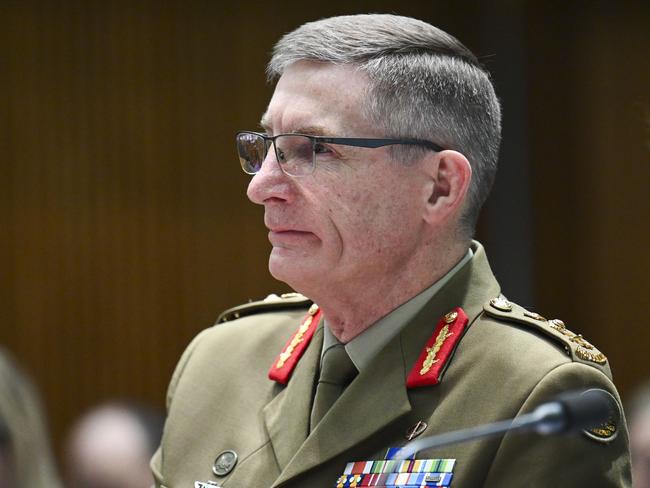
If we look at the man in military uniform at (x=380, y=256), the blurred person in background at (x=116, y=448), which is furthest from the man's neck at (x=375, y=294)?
the blurred person in background at (x=116, y=448)

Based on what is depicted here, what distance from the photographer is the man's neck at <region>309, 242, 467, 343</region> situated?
201cm

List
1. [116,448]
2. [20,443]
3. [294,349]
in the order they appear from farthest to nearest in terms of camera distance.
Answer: [116,448], [20,443], [294,349]

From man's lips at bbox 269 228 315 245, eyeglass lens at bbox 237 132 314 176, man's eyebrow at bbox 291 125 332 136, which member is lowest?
man's lips at bbox 269 228 315 245

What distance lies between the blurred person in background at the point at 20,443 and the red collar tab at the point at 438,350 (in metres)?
0.91

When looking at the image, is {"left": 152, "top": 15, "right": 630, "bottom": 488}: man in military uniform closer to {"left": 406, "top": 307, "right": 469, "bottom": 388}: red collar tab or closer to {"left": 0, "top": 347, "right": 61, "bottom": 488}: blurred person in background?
{"left": 406, "top": 307, "right": 469, "bottom": 388}: red collar tab

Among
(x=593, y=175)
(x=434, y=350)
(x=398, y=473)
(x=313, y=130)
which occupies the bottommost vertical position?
(x=593, y=175)

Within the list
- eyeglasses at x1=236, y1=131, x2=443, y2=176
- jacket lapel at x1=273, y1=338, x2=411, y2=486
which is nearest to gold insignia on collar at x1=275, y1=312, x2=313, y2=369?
jacket lapel at x1=273, y1=338, x2=411, y2=486

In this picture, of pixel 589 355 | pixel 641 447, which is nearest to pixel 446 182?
pixel 589 355

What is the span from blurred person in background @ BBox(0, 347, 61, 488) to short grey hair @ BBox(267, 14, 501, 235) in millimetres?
962

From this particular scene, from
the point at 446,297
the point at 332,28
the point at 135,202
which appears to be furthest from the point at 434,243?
the point at 135,202

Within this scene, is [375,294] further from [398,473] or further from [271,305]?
[271,305]

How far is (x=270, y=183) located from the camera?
201 cm

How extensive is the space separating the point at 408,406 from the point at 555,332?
272mm

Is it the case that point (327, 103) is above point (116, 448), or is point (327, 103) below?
above
